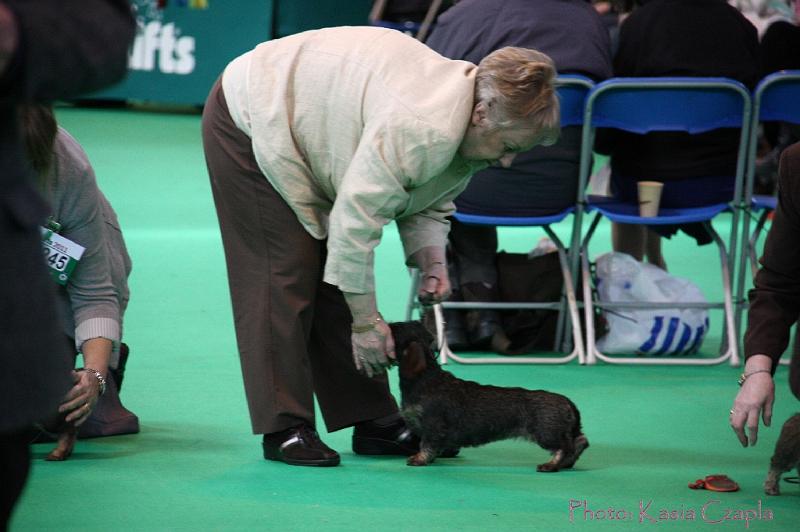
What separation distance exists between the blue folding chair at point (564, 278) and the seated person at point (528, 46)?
0.04 metres

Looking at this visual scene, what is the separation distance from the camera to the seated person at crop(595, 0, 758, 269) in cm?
461

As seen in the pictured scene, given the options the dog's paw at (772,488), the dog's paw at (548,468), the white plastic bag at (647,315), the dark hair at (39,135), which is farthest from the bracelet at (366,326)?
the white plastic bag at (647,315)

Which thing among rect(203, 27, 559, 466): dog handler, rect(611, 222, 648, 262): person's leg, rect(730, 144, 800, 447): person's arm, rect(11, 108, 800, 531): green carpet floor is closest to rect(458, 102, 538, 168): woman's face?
rect(203, 27, 559, 466): dog handler

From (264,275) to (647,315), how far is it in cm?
208

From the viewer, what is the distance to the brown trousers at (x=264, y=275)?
303 cm

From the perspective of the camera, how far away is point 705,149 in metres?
4.60

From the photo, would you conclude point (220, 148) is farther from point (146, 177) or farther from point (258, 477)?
point (146, 177)

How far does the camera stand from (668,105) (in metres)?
4.36

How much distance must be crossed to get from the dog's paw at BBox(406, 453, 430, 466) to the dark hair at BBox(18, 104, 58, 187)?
142 centimetres

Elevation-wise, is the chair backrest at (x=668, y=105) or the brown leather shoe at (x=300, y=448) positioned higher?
the chair backrest at (x=668, y=105)

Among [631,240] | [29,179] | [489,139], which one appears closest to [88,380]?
[489,139]

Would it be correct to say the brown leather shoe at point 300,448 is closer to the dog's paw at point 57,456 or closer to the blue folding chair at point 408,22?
the dog's paw at point 57,456

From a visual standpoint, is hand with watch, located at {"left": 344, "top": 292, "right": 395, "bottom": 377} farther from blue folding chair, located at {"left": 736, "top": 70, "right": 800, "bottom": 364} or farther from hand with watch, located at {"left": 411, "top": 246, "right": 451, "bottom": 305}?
blue folding chair, located at {"left": 736, "top": 70, "right": 800, "bottom": 364}

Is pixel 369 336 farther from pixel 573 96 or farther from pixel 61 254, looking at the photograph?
pixel 573 96
